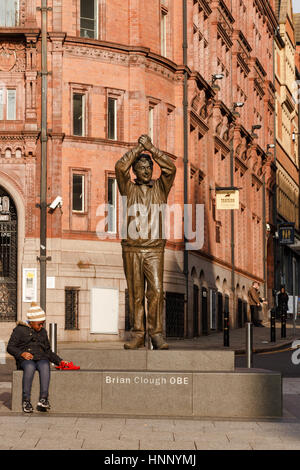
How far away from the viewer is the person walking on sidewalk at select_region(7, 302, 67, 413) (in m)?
15.1

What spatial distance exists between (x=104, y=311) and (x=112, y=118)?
7.75 m

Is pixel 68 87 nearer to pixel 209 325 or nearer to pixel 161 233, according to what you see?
pixel 209 325

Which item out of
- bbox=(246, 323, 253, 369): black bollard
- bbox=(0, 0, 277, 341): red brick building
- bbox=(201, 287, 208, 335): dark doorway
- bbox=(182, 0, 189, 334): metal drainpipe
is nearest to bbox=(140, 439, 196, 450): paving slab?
bbox=(246, 323, 253, 369): black bollard

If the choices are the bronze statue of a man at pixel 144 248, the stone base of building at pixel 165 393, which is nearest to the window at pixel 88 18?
the bronze statue of a man at pixel 144 248

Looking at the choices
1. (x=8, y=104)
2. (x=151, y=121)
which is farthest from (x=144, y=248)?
(x=151, y=121)

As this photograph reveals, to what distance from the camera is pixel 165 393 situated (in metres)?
15.3

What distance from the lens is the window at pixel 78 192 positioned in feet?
129

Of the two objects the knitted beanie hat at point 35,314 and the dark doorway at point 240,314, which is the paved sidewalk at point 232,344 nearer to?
the dark doorway at point 240,314

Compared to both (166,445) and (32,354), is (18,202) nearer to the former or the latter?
(32,354)

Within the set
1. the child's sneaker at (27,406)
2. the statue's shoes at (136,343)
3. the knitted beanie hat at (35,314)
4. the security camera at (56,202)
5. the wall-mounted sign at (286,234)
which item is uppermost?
the wall-mounted sign at (286,234)

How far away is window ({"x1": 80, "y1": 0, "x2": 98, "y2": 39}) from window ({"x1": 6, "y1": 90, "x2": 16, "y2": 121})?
3.73m

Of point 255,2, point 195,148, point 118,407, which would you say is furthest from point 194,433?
point 255,2

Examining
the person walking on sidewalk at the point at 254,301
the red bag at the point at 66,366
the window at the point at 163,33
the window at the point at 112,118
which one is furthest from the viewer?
the person walking on sidewalk at the point at 254,301

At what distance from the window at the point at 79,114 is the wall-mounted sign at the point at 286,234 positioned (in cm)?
3018
